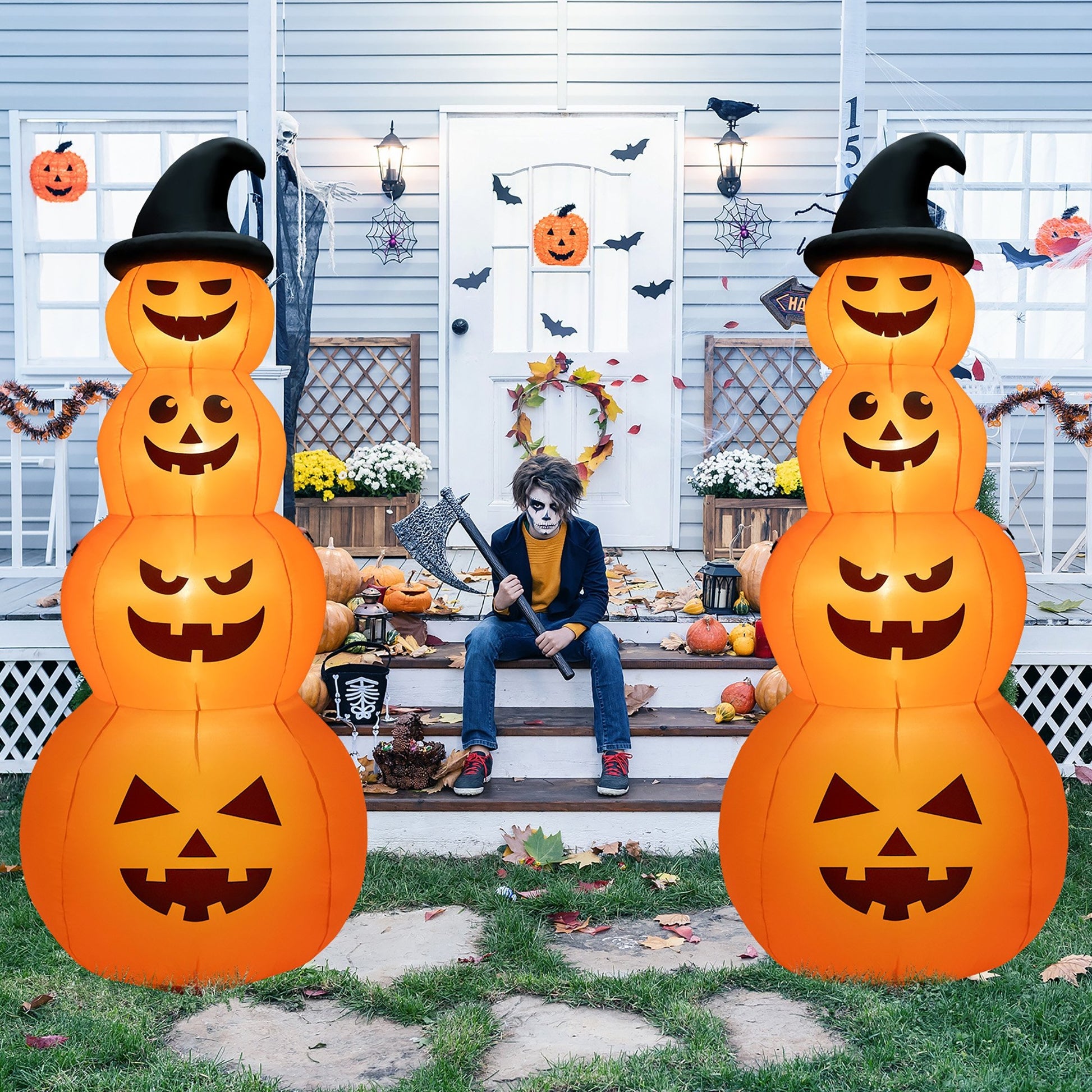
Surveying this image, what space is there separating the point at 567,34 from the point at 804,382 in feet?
7.55

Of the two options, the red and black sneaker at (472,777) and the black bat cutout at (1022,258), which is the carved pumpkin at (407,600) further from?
the black bat cutout at (1022,258)

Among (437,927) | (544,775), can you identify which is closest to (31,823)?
(437,927)

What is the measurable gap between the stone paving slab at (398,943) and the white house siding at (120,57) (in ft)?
15.5

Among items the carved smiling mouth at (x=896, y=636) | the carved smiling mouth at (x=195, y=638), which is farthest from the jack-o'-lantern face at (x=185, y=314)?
the carved smiling mouth at (x=896, y=636)

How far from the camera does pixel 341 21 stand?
6242 millimetres

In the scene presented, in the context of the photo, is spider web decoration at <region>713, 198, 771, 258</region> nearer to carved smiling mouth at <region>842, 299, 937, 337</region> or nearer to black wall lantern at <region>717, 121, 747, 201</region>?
black wall lantern at <region>717, 121, 747, 201</region>

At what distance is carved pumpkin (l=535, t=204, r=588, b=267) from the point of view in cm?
631

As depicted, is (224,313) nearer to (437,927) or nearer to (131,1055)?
(131,1055)

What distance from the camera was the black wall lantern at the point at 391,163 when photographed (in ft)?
20.4

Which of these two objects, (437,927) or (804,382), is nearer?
(437,927)

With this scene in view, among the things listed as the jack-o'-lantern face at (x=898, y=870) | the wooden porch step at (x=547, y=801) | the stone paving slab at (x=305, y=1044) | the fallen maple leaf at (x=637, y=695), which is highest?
the jack-o'-lantern face at (x=898, y=870)

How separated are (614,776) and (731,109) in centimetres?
409

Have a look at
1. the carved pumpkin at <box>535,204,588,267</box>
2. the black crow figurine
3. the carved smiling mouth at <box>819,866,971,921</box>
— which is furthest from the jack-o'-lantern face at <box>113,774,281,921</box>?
the black crow figurine

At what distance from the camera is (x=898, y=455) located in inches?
64.6
